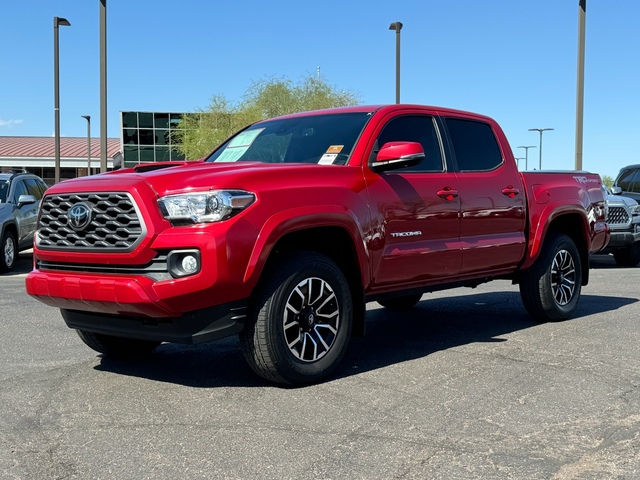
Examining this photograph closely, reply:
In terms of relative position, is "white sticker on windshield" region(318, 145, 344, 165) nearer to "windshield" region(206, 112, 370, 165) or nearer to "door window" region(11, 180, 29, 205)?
"windshield" region(206, 112, 370, 165)

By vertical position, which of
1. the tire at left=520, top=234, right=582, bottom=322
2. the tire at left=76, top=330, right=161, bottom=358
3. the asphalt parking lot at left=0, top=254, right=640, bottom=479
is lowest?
the asphalt parking lot at left=0, top=254, right=640, bottom=479

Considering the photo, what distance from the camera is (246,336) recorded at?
4547 millimetres

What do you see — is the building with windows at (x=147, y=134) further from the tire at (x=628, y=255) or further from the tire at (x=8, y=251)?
the tire at (x=628, y=255)

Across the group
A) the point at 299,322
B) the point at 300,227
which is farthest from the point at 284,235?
the point at 299,322

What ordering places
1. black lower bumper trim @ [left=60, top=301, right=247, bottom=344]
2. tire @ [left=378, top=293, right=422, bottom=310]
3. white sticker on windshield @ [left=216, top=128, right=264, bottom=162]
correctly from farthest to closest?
tire @ [left=378, top=293, right=422, bottom=310] < white sticker on windshield @ [left=216, top=128, right=264, bottom=162] < black lower bumper trim @ [left=60, top=301, right=247, bottom=344]

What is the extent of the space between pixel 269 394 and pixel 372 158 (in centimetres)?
189

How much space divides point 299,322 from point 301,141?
1617mm

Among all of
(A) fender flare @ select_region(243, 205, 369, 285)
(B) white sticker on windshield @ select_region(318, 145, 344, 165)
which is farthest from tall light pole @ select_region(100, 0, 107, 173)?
(A) fender flare @ select_region(243, 205, 369, 285)

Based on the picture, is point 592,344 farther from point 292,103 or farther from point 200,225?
point 292,103

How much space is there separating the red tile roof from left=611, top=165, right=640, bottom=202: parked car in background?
122 ft

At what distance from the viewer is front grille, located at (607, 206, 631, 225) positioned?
13695 mm

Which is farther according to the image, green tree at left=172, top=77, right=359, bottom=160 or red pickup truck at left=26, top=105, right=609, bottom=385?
green tree at left=172, top=77, right=359, bottom=160

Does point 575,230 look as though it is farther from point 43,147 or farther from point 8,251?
point 43,147

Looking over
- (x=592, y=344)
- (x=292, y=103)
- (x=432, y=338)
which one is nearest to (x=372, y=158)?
(x=432, y=338)
